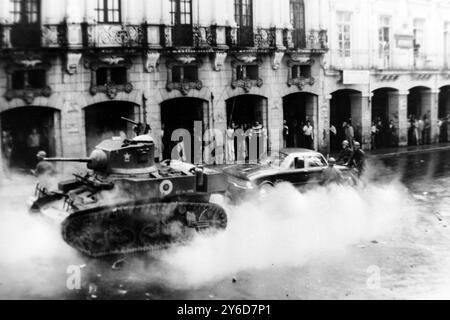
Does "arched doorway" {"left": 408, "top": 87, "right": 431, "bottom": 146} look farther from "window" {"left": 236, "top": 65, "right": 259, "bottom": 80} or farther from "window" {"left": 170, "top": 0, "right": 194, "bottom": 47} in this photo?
"window" {"left": 170, "top": 0, "right": 194, "bottom": 47}

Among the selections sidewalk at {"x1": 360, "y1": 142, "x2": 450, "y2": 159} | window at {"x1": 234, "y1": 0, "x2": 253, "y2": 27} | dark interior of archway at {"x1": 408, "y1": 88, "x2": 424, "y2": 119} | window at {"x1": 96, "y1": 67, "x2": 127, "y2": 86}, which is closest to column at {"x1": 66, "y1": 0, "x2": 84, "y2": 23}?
window at {"x1": 96, "y1": 67, "x2": 127, "y2": 86}

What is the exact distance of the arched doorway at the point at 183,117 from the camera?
2616 centimetres

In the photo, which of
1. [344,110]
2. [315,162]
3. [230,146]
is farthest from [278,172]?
[344,110]

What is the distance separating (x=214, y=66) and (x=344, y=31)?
324 inches

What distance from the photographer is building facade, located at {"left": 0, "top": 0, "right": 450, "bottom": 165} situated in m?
21.9

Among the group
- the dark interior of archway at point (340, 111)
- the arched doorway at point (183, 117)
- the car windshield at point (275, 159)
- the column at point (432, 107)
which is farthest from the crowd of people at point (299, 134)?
the column at point (432, 107)

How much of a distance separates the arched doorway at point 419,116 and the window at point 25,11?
23.1 metres

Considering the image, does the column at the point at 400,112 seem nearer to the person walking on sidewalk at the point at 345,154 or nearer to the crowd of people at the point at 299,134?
the crowd of people at the point at 299,134

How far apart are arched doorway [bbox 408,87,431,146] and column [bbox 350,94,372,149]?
436 centimetres

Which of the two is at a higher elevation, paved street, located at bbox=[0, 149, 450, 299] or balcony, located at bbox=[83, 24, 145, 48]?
balcony, located at bbox=[83, 24, 145, 48]

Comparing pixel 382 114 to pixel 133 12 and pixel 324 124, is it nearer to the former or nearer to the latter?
pixel 324 124
